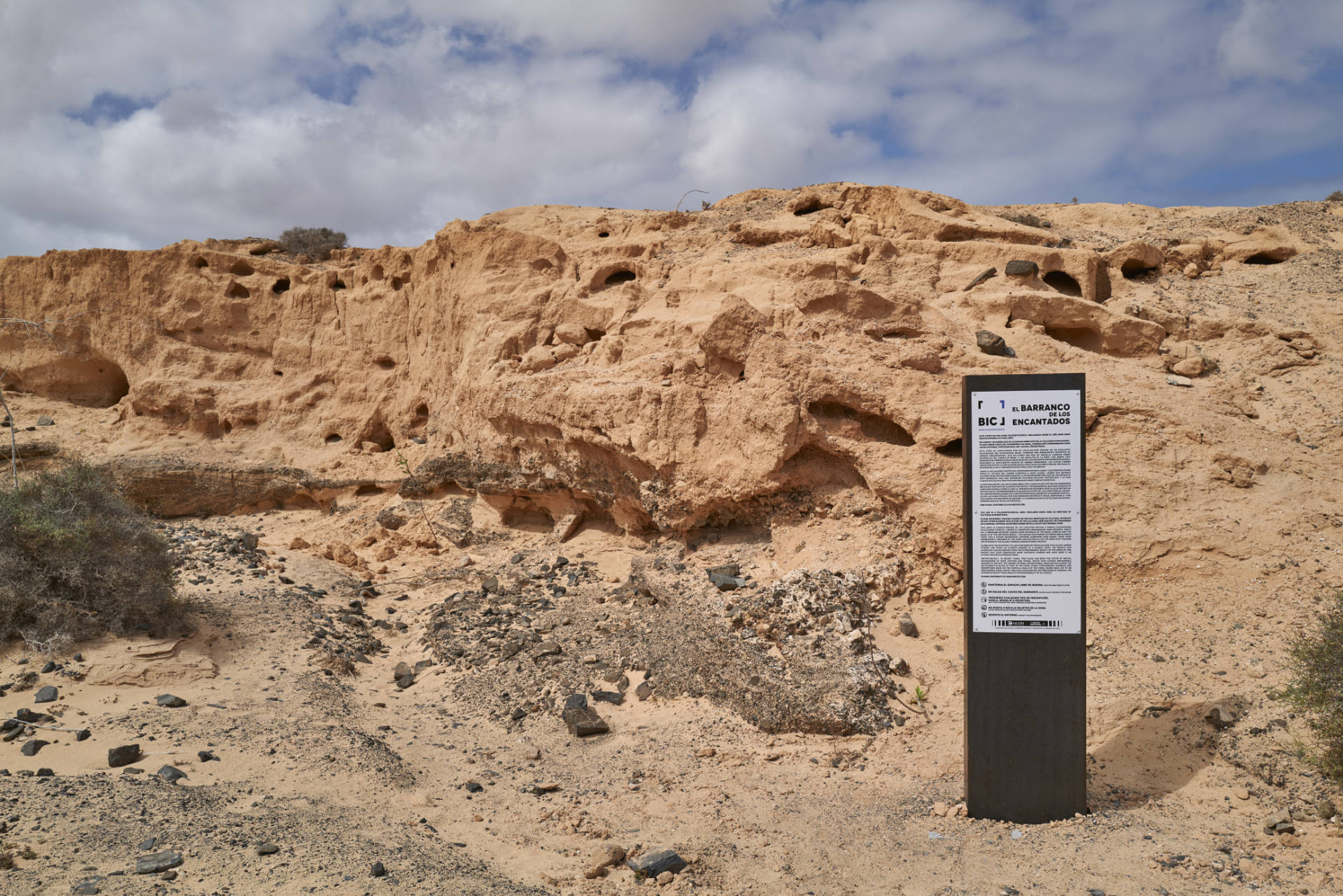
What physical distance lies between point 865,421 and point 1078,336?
9.23 feet

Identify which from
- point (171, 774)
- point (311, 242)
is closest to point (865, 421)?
point (171, 774)

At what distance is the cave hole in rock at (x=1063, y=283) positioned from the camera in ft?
26.6

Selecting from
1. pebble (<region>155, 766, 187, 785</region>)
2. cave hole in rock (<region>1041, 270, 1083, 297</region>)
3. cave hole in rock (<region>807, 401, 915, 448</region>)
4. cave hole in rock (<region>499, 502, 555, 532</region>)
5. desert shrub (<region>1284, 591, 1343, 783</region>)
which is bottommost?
pebble (<region>155, 766, 187, 785</region>)

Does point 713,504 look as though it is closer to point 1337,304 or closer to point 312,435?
point 1337,304

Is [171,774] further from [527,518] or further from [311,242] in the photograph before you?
[311,242]

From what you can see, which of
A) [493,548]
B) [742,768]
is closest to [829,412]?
[742,768]

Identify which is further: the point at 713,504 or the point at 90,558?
the point at 713,504

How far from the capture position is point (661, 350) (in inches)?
308

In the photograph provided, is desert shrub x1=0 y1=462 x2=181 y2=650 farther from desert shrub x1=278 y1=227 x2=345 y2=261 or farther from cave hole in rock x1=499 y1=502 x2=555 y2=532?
desert shrub x1=278 y1=227 x2=345 y2=261

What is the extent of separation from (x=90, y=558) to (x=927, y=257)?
8.25 m

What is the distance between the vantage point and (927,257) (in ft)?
26.7

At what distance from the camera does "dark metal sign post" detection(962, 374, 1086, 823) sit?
375 centimetres

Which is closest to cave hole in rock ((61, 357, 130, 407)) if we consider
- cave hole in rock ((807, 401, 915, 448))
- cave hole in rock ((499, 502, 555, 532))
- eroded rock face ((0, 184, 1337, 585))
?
eroded rock face ((0, 184, 1337, 585))

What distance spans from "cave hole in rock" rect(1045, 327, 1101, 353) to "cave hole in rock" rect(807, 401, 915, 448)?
2.22 metres
